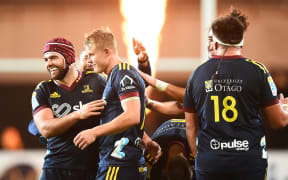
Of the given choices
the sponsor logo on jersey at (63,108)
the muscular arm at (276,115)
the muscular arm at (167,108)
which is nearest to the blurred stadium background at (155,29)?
the muscular arm at (167,108)

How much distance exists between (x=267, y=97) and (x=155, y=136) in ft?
6.02

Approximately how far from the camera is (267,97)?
12.7 feet

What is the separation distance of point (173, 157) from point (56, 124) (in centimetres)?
130

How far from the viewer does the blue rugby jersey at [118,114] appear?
427cm

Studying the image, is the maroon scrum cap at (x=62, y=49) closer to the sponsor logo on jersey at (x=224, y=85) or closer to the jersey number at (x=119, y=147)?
the jersey number at (x=119, y=147)

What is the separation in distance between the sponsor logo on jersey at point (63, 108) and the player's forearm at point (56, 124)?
150mm

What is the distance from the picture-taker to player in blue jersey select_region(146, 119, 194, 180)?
5.23 metres

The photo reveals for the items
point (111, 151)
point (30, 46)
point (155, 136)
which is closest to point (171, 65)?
point (30, 46)

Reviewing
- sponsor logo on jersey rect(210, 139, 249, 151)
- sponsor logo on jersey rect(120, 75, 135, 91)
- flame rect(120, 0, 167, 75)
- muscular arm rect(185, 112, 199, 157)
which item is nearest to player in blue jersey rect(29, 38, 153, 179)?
sponsor logo on jersey rect(120, 75, 135, 91)

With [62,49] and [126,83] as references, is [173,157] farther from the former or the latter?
[62,49]

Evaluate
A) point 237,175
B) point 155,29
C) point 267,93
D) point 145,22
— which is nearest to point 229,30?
point 267,93

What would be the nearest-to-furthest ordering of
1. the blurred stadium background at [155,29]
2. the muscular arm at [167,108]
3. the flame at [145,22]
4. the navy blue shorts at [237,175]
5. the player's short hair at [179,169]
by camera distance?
the navy blue shorts at [237,175], the player's short hair at [179,169], the muscular arm at [167,108], the flame at [145,22], the blurred stadium background at [155,29]

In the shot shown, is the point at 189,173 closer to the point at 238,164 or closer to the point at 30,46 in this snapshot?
the point at 238,164

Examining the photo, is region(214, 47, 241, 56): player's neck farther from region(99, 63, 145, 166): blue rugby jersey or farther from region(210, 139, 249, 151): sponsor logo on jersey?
region(99, 63, 145, 166): blue rugby jersey
